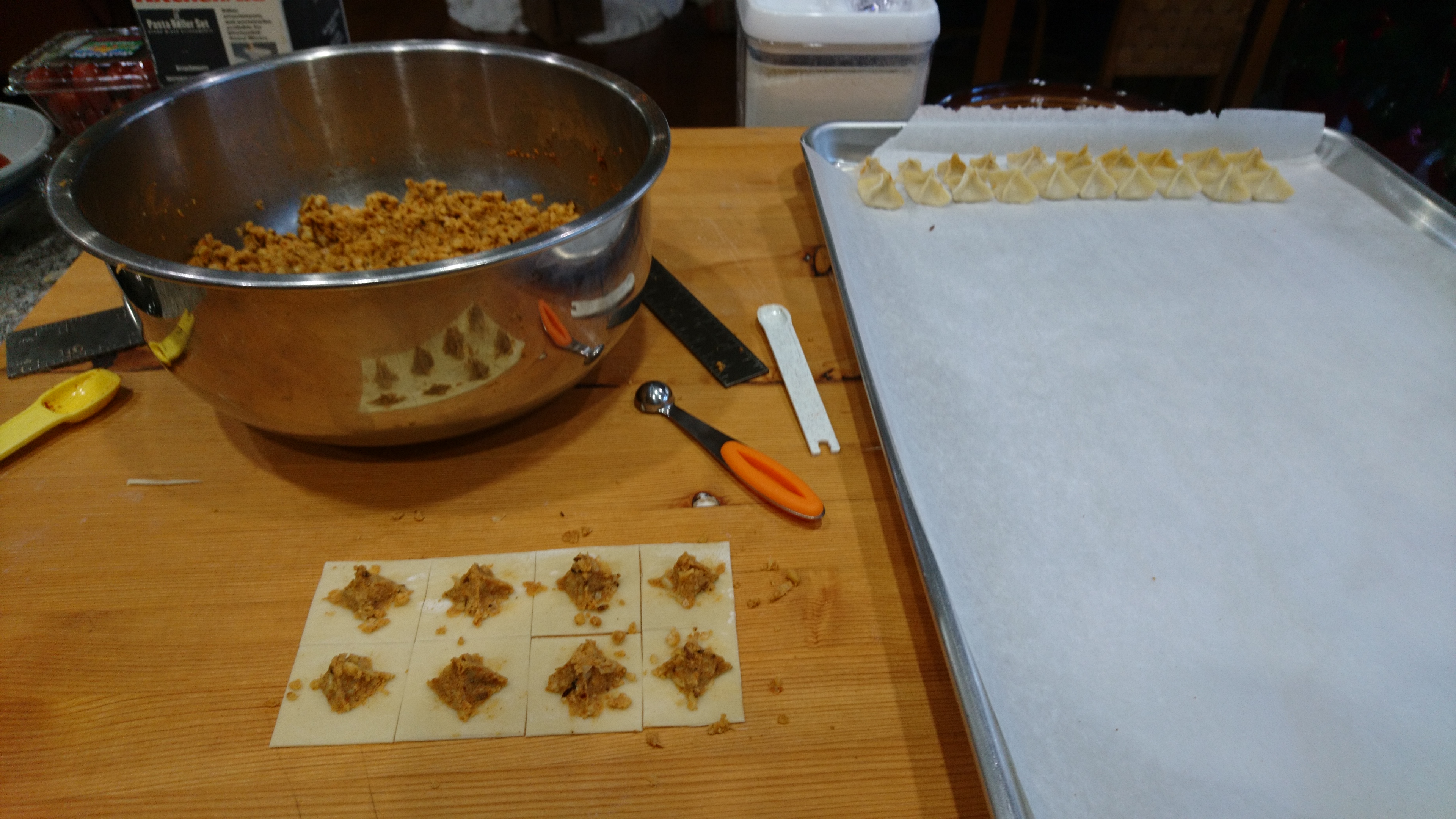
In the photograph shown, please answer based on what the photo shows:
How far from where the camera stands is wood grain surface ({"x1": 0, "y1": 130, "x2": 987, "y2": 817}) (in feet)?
1.64

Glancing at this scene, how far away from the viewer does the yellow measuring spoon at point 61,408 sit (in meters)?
0.69

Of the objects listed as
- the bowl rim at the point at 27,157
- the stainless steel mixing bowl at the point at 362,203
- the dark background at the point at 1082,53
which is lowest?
the dark background at the point at 1082,53

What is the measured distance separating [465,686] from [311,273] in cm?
35

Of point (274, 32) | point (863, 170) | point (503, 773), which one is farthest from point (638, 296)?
point (274, 32)

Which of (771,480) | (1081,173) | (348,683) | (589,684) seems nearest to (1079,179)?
(1081,173)

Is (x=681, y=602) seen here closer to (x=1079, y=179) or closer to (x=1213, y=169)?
(x=1079, y=179)

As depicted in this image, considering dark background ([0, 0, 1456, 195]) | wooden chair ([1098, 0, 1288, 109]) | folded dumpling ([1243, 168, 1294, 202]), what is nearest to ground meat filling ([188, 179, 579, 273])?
folded dumpling ([1243, 168, 1294, 202])

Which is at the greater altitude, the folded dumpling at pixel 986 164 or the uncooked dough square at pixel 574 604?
the folded dumpling at pixel 986 164

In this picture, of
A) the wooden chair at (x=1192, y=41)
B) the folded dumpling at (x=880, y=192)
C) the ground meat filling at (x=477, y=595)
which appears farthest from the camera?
the wooden chair at (x=1192, y=41)

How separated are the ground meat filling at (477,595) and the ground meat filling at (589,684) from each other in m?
0.08

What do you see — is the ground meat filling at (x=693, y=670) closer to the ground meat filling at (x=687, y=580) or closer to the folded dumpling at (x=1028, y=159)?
the ground meat filling at (x=687, y=580)

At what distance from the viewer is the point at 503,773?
504 mm

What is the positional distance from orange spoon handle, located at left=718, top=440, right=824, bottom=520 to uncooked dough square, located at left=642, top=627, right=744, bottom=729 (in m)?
0.13

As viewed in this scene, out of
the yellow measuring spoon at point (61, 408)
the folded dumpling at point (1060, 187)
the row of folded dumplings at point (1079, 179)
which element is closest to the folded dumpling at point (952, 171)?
the row of folded dumplings at point (1079, 179)
